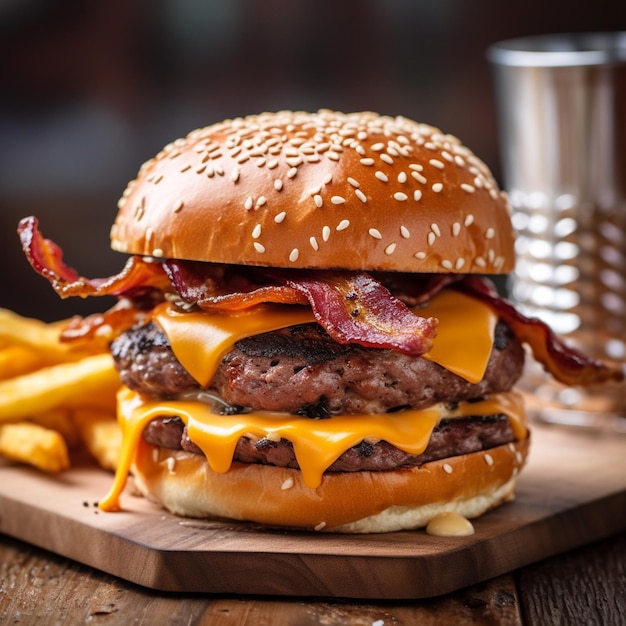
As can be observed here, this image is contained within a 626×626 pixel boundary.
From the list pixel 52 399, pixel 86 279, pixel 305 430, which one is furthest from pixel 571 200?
pixel 52 399

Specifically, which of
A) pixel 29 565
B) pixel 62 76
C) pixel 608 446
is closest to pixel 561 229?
pixel 608 446

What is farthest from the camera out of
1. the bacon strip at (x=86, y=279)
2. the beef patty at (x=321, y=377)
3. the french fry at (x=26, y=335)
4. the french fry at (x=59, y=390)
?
the french fry at (x=26, y=335)

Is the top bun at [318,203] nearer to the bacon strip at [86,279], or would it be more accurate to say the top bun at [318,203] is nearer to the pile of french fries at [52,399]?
the bacon strip at [86,279]

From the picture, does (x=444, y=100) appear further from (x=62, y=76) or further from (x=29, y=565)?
(x=29, y=565)

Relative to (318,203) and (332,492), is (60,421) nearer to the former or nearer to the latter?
(332,492)

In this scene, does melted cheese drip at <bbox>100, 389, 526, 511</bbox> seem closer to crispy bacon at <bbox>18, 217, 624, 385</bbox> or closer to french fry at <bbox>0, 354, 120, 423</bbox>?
crispy bacon at <bbox>18, 217, 624, 385</bbox>

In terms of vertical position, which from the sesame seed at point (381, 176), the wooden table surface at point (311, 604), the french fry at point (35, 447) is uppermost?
the sesame seed at point (381, 176)

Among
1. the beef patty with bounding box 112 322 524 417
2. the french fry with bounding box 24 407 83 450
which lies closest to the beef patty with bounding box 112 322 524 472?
the beef patty with bounding box 112 322 524 417

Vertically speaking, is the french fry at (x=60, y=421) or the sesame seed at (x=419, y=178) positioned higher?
the sesame seed at (x=419, y=178)

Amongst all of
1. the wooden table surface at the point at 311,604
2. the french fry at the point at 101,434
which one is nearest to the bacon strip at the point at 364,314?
the wooden table surface at the point at 311,604
